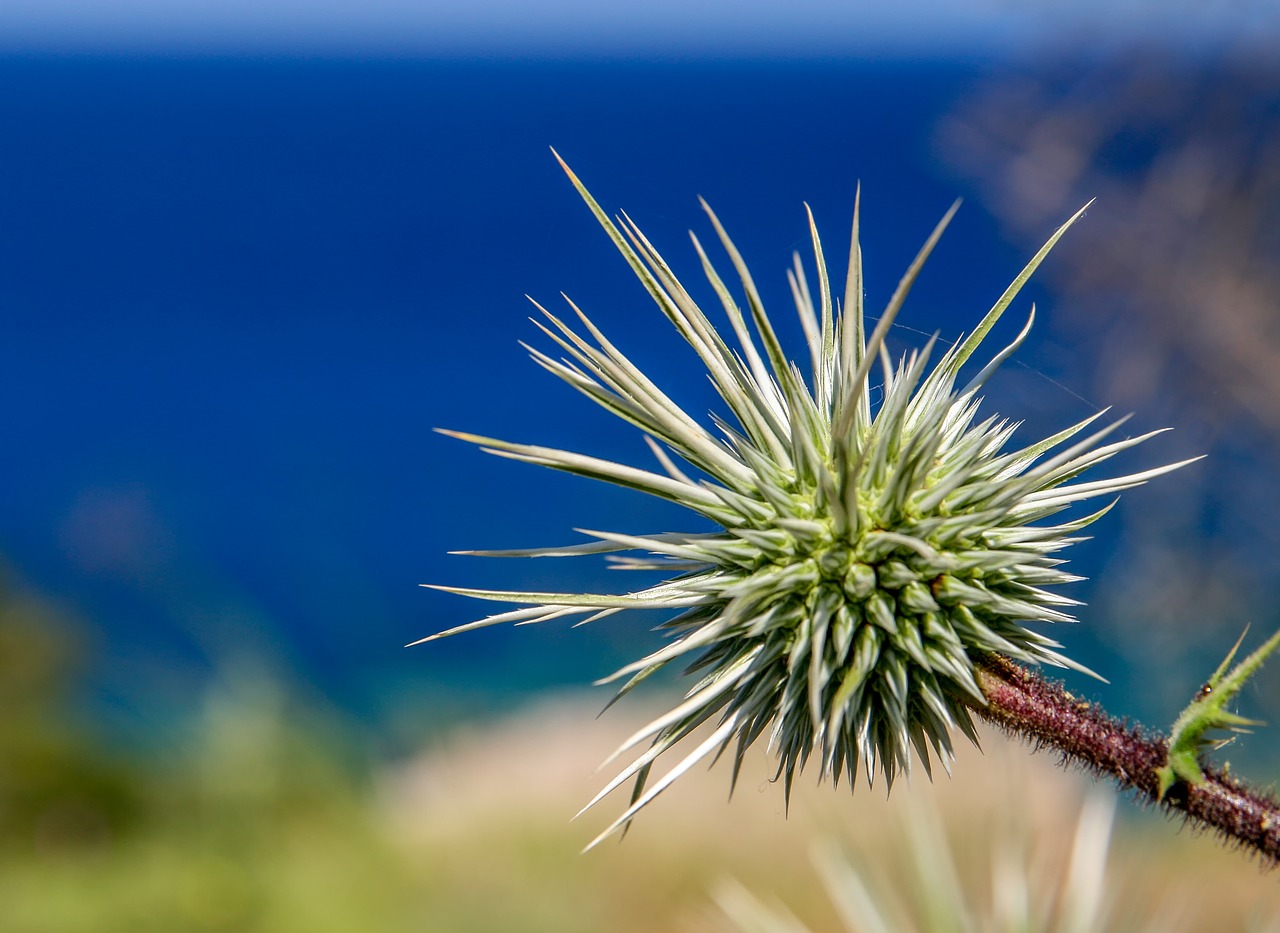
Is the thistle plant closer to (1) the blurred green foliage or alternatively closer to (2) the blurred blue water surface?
(2) the blurred blue water surface

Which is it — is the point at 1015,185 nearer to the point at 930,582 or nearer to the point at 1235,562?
the point at 1235,562

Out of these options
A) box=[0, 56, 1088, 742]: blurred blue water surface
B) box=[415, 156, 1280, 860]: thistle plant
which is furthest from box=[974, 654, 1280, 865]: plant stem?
box=[0, 56, 1088, 742]: blurred blue water surface

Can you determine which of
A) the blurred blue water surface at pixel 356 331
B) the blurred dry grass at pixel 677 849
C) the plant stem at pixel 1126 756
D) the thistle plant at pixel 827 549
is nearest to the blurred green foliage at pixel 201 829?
the blurred dry grass at pixel 677 849

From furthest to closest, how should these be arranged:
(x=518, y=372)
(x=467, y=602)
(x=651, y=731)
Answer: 1. (x=518, y=372)
2. (x=467, y=602)
3. (x=651, y=731)

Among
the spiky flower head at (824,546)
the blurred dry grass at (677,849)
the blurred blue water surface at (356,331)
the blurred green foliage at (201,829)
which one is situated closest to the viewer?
the spiky flower head at (824,546)

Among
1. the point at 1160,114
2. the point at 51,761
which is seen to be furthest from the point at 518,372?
the point at 1160,114

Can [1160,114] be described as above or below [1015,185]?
above

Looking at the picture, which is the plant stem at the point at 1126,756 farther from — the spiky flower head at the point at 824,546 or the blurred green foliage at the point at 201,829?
the blurred green foliage at the point at 201,829
